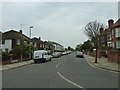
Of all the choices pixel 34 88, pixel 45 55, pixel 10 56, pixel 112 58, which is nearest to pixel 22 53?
pixel 45 55

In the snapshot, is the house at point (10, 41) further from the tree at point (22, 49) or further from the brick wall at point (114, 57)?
the brick wall at point (114, 57)

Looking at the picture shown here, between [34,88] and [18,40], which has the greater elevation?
[18,40]

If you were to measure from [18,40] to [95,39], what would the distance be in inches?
1193

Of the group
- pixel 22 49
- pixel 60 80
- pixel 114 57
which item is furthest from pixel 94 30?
pixel 60 80

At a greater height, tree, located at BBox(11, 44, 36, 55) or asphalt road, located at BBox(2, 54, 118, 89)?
tree, located at BBox(11, 44, 36, 55)

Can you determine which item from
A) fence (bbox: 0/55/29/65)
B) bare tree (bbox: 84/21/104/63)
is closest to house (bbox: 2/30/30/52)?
fence (bbox: 0/55/29/65)

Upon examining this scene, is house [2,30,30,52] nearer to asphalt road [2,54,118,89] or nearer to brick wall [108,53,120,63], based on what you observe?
brick wall [108,53,120,63]

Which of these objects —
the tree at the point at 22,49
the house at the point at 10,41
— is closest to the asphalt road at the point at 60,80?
the tree at the point at 22,49

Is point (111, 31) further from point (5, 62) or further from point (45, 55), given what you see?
point (5, 62)

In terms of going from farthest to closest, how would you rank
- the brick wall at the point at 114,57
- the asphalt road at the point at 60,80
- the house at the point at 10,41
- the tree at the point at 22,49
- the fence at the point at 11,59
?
the house at the point at 10,41 → the tree at the point at 22,49 → the fence at the point at 11,59 → the brick wall at the point at 114,57 → the asphalt road at the point at 60,80

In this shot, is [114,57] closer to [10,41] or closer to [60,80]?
[60,80]

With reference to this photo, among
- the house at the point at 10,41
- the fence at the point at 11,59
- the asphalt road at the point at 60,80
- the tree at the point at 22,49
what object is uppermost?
the house at the point at 10,41

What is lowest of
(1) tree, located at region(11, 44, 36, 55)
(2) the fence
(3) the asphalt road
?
(3) the asphalt road

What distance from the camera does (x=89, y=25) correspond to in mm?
31234
